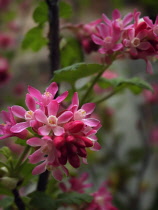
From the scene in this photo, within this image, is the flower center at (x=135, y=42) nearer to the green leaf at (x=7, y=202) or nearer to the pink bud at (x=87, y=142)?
the pink bud at (x=87, y=142)

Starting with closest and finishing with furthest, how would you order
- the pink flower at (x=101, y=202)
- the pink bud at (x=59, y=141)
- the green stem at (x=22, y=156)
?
1. the pink bud at (x=59, y=141)
2. the green stem at (x=22, y=156)
3. the pink flower at (x=101, y=202)

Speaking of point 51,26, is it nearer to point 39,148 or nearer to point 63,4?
point 63,4

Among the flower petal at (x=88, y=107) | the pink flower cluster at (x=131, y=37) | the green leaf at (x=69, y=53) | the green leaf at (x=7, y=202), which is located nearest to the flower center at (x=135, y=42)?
the pink flower cluster at (x=131, y=37)

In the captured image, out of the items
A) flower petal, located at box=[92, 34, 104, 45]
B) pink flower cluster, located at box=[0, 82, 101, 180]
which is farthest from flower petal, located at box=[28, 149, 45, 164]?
flower petal, located at box=[92, 34, 104, 45]

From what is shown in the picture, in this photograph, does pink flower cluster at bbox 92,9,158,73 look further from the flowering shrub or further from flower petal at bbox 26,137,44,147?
flower petal at bbox 26,137,44,147

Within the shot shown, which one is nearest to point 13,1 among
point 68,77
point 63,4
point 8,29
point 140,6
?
point 8,29

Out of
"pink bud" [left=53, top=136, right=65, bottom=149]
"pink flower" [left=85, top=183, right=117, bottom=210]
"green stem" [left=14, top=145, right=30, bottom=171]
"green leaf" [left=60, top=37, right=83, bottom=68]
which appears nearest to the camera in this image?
"pink bud" [left=53, top=136, right=65, bottom=149]

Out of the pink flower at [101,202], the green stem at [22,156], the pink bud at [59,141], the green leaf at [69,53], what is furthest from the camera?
the green leaf at [69,53]

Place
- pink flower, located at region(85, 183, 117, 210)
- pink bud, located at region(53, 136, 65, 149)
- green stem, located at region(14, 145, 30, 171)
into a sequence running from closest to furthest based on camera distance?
1. pink bud, located at region(53, 136, 65, 149)
2. green stem, located at region(14, 145, 30, 171)
3. pink flower, located at region(85, 183, 117, 210)
